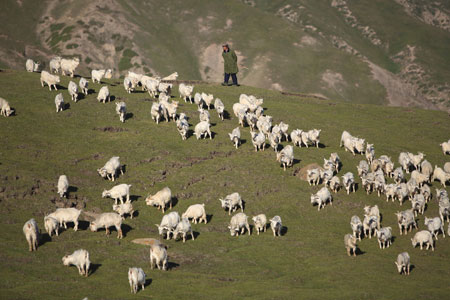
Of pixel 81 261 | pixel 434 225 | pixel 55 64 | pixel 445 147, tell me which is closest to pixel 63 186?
pixel 81 261

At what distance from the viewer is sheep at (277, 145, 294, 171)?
165ft

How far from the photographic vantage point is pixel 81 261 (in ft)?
98.0

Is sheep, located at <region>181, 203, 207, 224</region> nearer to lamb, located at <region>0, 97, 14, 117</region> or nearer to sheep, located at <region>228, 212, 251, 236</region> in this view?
sheep, located at <region>228, 212, 251, 236</region>

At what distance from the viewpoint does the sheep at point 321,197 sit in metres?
44.9

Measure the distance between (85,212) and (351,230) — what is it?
2089cm

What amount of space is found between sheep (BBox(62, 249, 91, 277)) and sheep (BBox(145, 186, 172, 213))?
1246 cm

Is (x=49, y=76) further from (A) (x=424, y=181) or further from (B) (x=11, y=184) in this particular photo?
(A) (x=424, y=181)

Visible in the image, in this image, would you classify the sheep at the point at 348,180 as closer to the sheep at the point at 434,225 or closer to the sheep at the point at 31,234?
the sheep at the point at 434,225

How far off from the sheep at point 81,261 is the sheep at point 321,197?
21.7m

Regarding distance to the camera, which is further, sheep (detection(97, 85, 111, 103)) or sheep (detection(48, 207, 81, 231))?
sheep (detection(97, 85, 111, 103))

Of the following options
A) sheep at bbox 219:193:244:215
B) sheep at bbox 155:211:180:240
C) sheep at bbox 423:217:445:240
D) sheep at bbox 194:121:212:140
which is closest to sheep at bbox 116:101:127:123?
sheep at bbox 194:121:212:140

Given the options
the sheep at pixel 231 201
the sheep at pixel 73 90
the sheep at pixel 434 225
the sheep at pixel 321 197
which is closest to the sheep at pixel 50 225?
the sheep at pixel 231 201

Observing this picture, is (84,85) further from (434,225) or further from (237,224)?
(434,225)

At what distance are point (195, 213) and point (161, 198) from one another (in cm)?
338
